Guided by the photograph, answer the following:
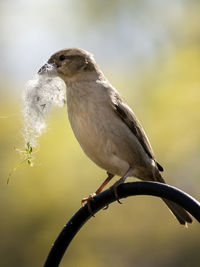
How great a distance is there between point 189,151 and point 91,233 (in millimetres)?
1600

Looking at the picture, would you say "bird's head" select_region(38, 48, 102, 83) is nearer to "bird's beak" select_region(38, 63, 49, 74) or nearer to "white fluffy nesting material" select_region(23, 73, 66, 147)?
"bird's beak" select_region(38, 63, 49, 74)

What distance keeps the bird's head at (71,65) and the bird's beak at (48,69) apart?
11 centimetres

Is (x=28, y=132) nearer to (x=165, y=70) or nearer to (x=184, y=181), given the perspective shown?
(x=184, y=181)

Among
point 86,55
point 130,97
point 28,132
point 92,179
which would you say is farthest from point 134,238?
point 28,132

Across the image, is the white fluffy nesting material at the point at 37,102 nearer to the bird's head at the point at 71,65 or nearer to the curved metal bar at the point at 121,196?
the curved metal bar at the point at 121,196

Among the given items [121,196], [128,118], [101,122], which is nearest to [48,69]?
[101,122]

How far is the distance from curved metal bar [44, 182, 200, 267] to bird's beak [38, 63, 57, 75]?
3.39 feet

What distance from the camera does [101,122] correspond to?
4.10 m

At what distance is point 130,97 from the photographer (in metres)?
7.59

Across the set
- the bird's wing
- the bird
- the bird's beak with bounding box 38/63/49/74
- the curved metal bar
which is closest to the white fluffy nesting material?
the bird's beak with bounding box 38/63/49/74

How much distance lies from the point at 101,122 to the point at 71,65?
2.23 ft

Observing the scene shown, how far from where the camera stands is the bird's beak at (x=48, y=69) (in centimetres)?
386

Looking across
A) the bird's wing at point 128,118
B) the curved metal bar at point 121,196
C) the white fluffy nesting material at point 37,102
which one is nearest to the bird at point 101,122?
the bird's wing at point 128,118

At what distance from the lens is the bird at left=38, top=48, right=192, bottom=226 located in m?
4.09
